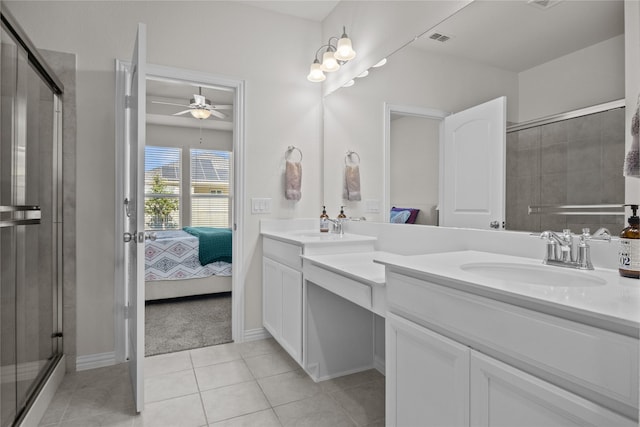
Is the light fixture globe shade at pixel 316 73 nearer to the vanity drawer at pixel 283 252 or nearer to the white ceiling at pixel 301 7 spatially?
the white ceiling at pixel 301 7

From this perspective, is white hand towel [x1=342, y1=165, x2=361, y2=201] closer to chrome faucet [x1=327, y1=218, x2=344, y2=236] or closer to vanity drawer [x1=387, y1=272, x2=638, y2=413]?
chrome faucet [x1=327, y1=218, x2=344, y2=236]

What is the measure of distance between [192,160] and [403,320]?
19.0 feet

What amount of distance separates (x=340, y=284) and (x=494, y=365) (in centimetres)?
88

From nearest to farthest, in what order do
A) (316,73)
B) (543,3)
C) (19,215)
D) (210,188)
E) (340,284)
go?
(543,3)
(19,215)
(340,284)
(316,73)
(210,188)

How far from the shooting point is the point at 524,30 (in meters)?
1.44

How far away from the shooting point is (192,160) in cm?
Result: 628

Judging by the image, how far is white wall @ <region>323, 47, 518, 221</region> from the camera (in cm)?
164

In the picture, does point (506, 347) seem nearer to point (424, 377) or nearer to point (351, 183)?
point (424, 377)

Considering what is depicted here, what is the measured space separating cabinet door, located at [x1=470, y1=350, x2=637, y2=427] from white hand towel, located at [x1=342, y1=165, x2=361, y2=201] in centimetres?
177

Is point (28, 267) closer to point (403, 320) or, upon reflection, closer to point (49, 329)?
point (49, 329)

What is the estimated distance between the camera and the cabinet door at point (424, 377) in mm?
1028

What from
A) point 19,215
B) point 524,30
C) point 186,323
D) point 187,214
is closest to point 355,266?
point 524,30

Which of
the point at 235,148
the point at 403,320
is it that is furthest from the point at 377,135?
the point at 403,320

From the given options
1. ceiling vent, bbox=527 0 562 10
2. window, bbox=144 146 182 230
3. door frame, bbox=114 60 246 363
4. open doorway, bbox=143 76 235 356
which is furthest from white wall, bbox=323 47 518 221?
window, bbox=144 146 182 230
